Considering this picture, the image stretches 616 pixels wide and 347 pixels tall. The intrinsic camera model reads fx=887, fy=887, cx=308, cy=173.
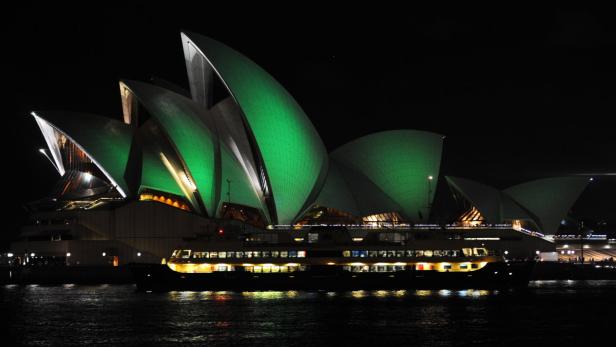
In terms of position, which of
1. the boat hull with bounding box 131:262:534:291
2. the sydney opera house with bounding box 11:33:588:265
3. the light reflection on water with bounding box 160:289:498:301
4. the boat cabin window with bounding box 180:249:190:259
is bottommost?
the light reflection on water with bounding box 160:289:498:301

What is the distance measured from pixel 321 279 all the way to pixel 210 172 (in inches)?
734

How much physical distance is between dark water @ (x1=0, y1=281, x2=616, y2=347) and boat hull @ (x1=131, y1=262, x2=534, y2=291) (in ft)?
7.40

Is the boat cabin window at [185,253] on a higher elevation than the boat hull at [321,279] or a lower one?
higher

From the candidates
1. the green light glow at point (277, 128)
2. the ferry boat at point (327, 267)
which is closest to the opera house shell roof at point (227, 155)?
the green light glow at point (277, 128)

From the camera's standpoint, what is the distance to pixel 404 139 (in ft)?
262

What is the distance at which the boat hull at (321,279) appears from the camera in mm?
57375

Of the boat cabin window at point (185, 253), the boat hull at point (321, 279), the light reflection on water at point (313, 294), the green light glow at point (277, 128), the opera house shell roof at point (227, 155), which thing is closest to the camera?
the light reflection on water at point (313, 294)

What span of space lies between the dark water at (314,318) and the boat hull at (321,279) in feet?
7.40

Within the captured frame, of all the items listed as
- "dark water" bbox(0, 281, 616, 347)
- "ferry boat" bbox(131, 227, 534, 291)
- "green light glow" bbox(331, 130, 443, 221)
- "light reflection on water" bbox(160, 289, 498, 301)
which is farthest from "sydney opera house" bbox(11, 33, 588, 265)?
"dark water" bbox(0, 281, 616, 347)

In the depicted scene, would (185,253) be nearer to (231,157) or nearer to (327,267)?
(327,267)

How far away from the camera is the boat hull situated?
57375mm

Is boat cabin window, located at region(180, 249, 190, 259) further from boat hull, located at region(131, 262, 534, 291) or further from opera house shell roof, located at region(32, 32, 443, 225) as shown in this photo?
opera house shell roof, located at region(32, 32, 443, 225)

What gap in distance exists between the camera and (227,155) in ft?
243

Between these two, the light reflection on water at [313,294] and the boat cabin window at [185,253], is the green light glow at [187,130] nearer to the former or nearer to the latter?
the boat cabin window at [185,253]
